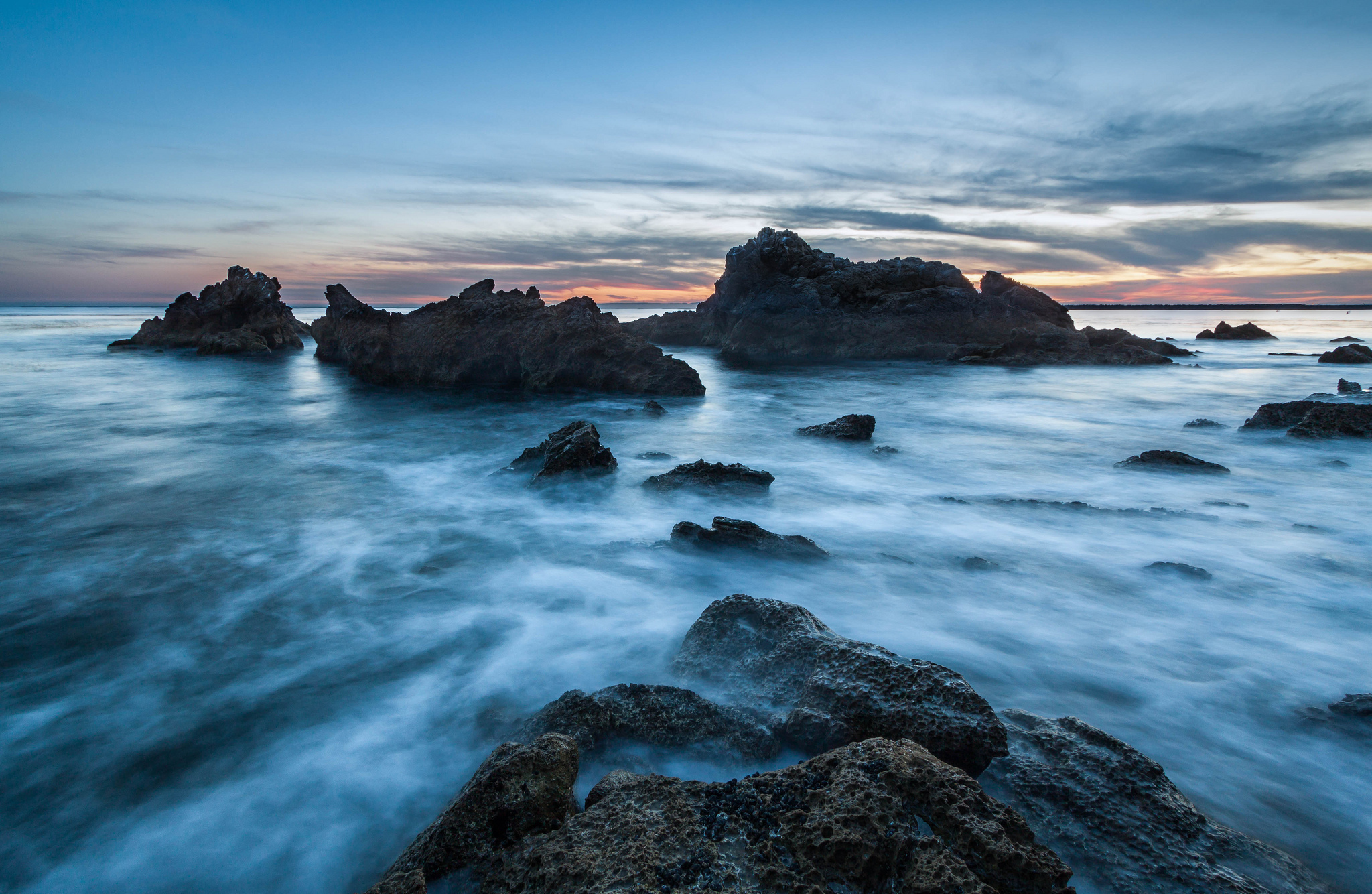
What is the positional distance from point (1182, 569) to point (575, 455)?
644 centimetres

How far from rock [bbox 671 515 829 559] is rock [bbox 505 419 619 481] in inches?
118

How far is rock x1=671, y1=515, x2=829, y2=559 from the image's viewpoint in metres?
6.00

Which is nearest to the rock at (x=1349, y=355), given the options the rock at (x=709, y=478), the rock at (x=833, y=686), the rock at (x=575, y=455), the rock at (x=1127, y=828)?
the rock at (x=709, y=478)

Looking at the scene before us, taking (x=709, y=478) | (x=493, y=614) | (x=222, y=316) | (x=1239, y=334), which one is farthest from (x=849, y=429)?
(x=1239, y=334)

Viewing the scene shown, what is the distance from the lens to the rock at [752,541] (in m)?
6.00

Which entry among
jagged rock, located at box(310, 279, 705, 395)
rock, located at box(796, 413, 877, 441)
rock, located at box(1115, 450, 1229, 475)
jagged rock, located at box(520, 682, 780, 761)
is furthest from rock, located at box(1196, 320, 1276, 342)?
jagged rock, located at box(520, 682, 780, 761)

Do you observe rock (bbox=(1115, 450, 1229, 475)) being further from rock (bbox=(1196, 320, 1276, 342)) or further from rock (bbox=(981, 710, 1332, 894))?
rock (bbox=(1196, 320, 1276, 342))

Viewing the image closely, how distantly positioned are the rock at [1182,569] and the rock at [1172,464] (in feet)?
13.7

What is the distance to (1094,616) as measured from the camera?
15.9ft

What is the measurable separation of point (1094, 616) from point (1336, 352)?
30.6m

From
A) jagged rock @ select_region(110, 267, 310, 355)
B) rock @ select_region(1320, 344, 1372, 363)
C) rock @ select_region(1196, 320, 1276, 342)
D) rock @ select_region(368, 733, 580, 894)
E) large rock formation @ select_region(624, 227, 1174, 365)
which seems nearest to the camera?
rock @ select_region(368, 733, 580, 894)

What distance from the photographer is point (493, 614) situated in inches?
204

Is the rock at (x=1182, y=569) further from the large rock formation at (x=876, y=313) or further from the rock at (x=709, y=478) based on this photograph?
the large rock formation at (x=876, y=313)

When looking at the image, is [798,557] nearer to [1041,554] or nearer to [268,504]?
[1041,554]
